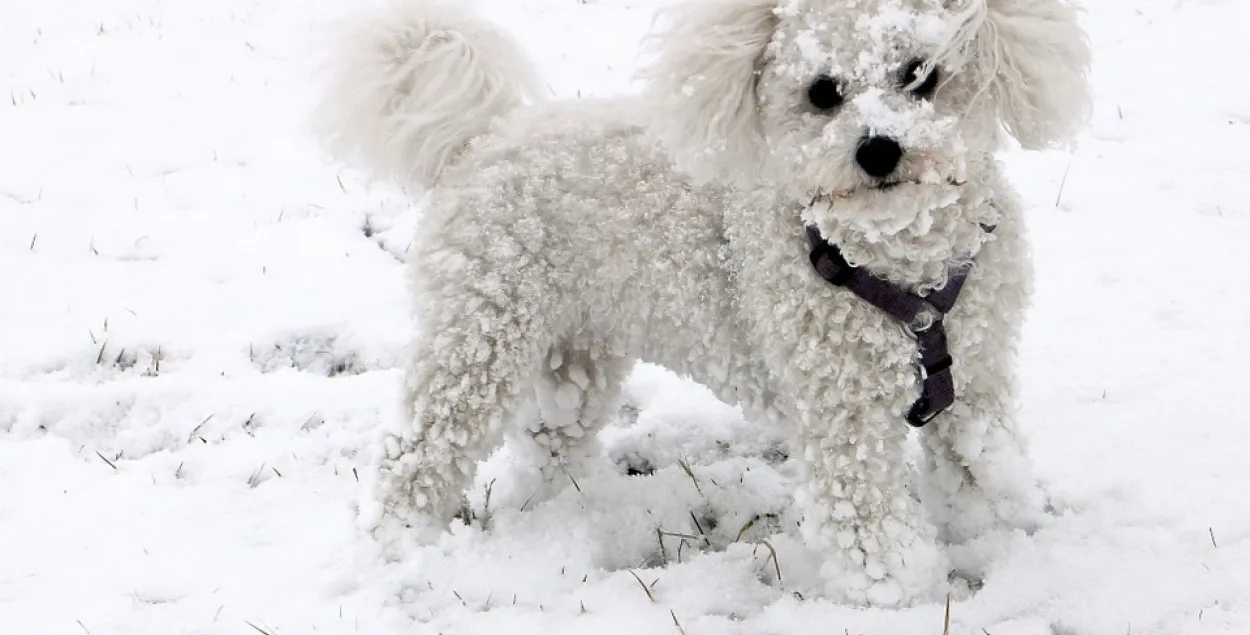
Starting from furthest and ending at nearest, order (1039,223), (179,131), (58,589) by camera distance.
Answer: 1. (179,131)
2. (1039,223)
3. (58,589)

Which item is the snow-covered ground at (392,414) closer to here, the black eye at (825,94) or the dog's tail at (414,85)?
the dog's tail at (414,85)

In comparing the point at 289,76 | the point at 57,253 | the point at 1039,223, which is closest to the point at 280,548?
the point at 57,253

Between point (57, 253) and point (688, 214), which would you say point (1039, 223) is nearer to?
point (688, 214)

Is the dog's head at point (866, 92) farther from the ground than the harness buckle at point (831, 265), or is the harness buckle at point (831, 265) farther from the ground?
the dog's head at point (866, 92)

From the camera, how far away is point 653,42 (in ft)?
9.23

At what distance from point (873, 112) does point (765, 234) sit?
57 centimetres

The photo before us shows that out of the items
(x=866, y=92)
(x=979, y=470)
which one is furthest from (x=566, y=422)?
(x=866, y=92)

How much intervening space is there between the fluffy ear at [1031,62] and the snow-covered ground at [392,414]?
1.27 m

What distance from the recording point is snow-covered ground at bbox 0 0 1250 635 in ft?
9.34

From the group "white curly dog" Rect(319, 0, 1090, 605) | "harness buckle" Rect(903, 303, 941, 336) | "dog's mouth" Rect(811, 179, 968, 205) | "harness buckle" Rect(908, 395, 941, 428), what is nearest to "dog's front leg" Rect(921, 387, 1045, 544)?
"white curly dog" Rect(319, 0, 1090, 605)

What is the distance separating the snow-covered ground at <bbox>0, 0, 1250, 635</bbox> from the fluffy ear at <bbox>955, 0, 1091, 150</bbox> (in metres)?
1.27

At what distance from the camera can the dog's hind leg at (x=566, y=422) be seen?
348cm

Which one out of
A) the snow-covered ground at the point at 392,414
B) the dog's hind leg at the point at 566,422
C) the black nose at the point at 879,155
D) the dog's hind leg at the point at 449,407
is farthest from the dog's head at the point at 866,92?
the snow-covered ground at the point at 392,414

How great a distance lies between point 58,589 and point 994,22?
3214 millimetres
